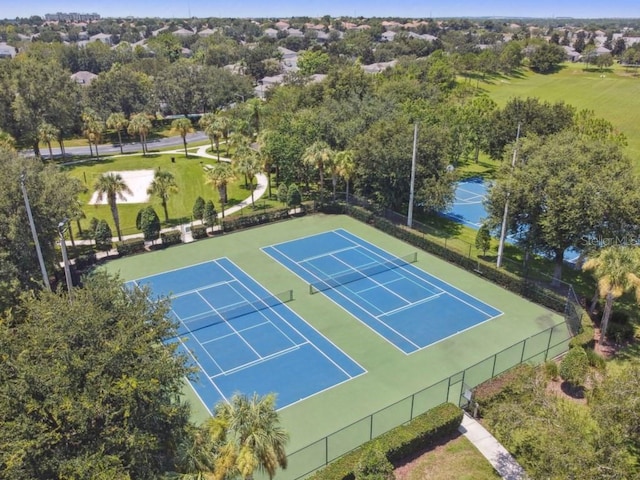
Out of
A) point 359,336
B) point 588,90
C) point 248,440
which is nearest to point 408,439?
point 248,440

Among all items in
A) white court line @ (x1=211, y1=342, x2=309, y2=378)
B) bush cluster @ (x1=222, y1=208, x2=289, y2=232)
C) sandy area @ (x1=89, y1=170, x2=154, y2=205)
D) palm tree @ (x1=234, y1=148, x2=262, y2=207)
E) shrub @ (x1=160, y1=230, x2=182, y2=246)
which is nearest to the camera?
white court line @ (x1=211, y1=342, x2=309, y2=378)

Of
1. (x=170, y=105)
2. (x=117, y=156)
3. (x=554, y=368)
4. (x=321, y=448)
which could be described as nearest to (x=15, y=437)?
(x=321, y=448)

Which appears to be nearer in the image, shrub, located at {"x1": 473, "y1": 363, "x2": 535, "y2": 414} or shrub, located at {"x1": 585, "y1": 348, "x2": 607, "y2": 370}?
shrub, located at {"x1": 473, "y1": 363, "x2": 535, "y2": 414}

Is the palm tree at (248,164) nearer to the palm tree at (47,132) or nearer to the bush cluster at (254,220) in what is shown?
the bush cluster at (254,220)

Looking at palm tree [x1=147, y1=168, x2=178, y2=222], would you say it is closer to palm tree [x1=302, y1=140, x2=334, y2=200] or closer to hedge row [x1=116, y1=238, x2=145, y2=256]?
hedge row [x1=116, y1=238, x2=145, y2=256]

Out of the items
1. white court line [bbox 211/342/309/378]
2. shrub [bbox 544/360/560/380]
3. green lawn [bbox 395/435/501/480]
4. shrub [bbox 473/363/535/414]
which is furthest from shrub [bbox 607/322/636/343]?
white court line [bbox 211/342/309/378]

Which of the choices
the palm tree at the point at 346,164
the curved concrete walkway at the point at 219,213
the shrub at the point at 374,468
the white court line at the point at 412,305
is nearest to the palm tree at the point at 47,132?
the curved concrete walkway at the point at 219,213
